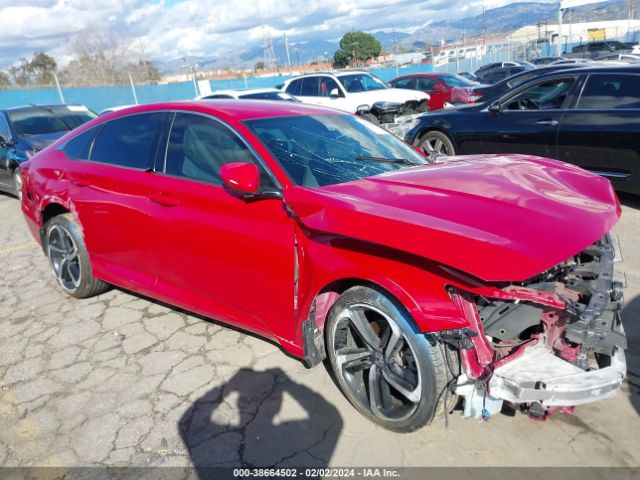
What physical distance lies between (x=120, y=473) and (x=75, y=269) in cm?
233

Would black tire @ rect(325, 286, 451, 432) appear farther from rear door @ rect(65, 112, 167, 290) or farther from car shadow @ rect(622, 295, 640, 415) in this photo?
rear door @ rect(65, 112, 167, 290)

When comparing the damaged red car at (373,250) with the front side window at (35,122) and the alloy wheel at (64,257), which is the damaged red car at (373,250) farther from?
the front side window at (35,122)

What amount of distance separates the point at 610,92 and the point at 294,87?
862cm

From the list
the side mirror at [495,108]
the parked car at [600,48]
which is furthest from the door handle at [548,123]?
the parked car at [600,48]

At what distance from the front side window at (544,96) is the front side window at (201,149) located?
15.6 feet

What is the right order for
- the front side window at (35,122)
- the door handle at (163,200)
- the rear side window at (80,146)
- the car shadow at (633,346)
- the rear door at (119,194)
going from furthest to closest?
the front side window at (35,122) < the rear side window at (80,146) < the rear door at (119,194) < the door handle at (163,200) < the car shadow at (633,346)

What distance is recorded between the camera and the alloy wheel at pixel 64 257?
418 cm

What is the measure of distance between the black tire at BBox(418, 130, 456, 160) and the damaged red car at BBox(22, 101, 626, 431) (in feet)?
12.7

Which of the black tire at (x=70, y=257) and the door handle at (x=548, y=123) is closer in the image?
the black tire at (x=70, y=257)

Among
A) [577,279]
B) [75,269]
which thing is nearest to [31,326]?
[75,269]

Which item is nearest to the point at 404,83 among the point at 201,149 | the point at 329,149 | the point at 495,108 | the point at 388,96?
the point at 388,96

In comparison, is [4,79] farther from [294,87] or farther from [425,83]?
[425,83]

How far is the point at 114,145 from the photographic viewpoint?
147 inches

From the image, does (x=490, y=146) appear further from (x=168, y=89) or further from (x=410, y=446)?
(x=168, y=89)
